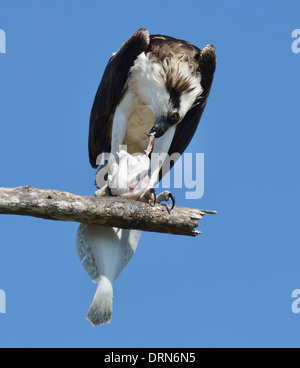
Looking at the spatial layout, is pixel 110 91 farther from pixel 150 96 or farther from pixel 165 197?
pixel 165 197

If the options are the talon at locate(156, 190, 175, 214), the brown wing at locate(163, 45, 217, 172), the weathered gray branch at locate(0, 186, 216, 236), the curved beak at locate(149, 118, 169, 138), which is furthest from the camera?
the brown wing at locate(163, 45, 217, 172)

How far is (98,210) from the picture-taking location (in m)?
7.11

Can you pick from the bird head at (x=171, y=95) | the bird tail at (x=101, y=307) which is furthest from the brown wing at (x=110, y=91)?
the bird tail at (x=101, y=307)

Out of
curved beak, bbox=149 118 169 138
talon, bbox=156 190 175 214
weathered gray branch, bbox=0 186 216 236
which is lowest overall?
weathered gray branch, bbox=0 186 216 236

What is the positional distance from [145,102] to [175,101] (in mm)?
416

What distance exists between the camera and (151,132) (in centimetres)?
880

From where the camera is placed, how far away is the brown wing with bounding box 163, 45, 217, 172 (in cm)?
920

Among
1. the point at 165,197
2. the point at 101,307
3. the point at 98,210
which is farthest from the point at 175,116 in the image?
the point at 101,307

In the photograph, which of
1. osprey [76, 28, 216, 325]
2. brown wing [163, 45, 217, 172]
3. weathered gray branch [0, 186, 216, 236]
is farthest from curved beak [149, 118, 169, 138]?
weathered gray branch [0, 186, 216, 236]

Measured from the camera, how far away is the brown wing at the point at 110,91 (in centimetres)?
893

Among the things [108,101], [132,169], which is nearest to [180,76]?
[108,101]

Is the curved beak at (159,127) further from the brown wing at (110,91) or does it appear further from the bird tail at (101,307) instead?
the bird tail at (101,307)

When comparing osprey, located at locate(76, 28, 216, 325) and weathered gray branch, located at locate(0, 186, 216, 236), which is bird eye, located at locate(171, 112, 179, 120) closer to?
osprey, located at locate(76, 28, 216, 325)

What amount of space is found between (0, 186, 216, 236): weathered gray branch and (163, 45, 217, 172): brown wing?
87.5 inches
